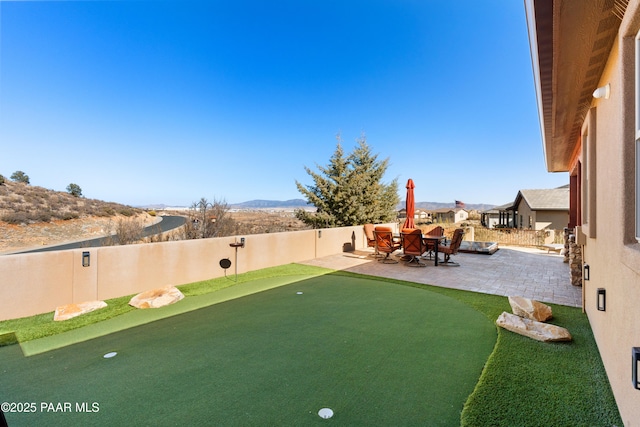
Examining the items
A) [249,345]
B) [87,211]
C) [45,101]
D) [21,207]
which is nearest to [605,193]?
[249,345]

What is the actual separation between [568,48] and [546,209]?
23.7m

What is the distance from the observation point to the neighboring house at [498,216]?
32066 millimetres

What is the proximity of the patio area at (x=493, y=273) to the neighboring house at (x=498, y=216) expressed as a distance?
25.4 meters

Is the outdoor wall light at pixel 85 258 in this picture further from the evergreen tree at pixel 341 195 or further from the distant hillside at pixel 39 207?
the distant hillside at pixel 39 207

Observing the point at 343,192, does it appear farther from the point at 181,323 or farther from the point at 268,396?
the point at 268,396

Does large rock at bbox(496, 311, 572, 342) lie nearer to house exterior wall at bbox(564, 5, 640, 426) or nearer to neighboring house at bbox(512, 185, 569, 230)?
house exterior wall at bbox(564, 5, 640, 426)

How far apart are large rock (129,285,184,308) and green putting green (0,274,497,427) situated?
82 cm

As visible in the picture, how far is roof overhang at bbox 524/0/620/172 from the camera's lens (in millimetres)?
2016

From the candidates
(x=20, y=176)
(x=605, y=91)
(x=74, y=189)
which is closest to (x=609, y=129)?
(x=605, y=91)

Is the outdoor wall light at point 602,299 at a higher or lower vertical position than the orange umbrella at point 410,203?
lower

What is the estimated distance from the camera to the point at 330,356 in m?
3.08

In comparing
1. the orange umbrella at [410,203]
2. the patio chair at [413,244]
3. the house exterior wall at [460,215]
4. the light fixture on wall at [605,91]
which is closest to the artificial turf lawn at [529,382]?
the light fixture on wall at [605,91]

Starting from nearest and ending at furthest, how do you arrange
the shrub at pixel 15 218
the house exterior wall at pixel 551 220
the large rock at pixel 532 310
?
the large rock at pixel 532 310, the shrub at pixel 15 218, the house exterior wall at pixel 551 220

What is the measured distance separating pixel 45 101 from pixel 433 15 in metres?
18.9
